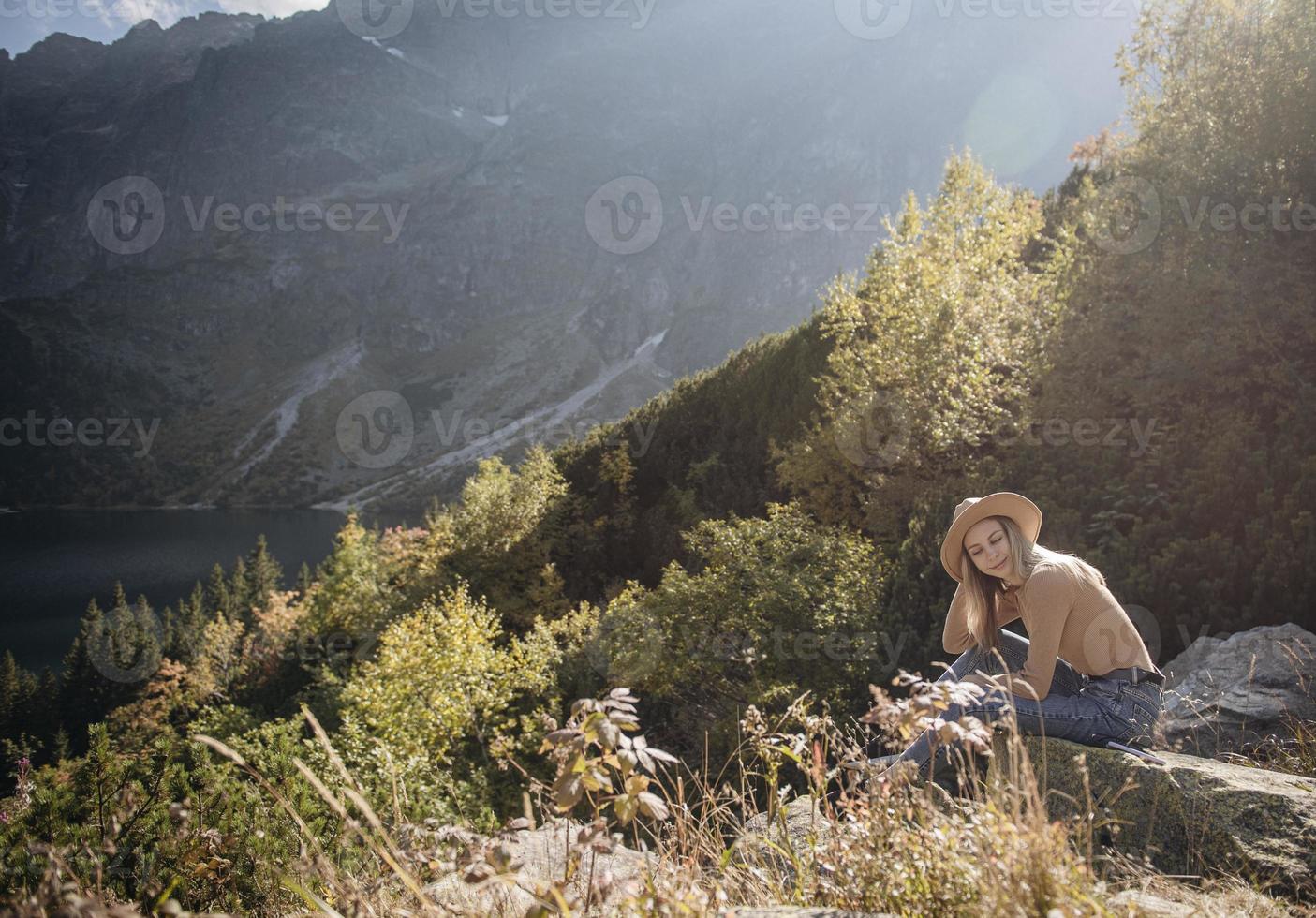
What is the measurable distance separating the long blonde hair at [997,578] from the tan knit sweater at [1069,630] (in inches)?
3.0

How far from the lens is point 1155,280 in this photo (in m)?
9.13

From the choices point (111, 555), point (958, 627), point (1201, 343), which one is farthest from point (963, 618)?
point (111, 555)

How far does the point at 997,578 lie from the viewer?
3.29 m

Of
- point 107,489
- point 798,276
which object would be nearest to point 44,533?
point 107,489

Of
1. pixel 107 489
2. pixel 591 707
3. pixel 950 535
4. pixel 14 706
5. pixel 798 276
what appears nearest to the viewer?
pixel 591 707

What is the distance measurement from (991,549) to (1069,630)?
446 millimetres

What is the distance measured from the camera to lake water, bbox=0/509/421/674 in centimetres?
6844

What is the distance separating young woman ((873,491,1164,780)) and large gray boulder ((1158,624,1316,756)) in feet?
4.09

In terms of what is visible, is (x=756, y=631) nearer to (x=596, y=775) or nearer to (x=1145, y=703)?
(x=1145, y=703)

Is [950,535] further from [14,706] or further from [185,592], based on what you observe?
[185,592]

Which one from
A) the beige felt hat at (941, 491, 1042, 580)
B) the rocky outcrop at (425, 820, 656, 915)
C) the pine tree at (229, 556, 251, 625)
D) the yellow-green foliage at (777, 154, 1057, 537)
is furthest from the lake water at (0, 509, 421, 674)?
the rocky outcrop at (425, 820, 656, 915)

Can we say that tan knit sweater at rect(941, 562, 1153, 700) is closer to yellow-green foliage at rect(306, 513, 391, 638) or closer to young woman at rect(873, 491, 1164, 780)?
young woman at rect(873, 491, 1164, 780)

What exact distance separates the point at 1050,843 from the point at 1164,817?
161 cm

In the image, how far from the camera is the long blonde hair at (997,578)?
9.83 ft
